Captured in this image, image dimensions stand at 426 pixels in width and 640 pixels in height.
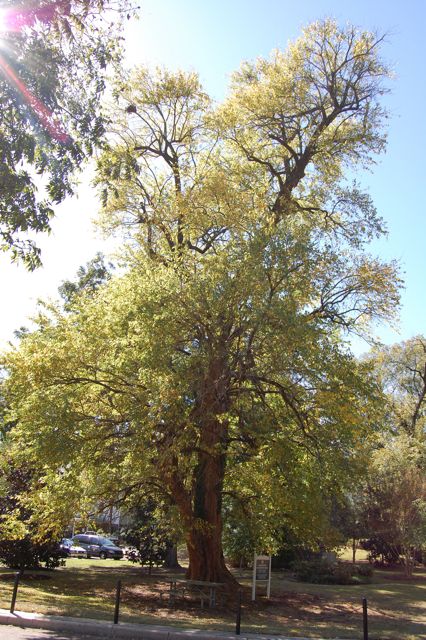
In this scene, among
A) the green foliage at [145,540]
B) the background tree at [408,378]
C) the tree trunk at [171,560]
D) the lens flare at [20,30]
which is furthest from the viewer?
the background tree at [408,378]

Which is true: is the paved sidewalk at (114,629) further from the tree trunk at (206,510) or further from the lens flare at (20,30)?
the lens flare at (20,30)

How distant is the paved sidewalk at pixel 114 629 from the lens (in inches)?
427

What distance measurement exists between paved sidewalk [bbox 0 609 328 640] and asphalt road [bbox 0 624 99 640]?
25 cm

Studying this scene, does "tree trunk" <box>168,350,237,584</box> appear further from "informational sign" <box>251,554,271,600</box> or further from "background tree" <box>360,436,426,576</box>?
"background tree" <box>360,436,426,576</box>

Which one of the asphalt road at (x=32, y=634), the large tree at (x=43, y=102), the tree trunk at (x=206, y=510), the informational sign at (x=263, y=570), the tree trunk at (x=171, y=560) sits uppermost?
the large tree at (x=43, y=102)

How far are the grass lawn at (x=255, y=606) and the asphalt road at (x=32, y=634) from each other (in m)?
1.75

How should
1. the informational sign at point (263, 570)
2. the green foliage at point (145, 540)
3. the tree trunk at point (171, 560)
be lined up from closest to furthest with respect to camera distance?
the informational sign at point (263, 570)
the green foliage at point (145, 540)
the tree trunk at point (171, 560)

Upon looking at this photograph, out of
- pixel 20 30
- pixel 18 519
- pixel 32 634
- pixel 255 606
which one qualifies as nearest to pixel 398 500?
pixel 255 606

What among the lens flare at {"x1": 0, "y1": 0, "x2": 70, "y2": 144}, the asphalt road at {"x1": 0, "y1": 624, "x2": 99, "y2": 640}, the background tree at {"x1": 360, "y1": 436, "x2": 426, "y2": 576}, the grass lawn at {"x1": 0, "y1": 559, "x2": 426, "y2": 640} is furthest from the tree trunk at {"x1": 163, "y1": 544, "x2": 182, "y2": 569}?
the lens flare at {"x1": 0, "y1": 0, "x2": 70, "y2": 144}

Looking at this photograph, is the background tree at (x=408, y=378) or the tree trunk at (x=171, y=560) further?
the background tree at (x=408, y=378)

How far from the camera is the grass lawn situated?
12.8 metres

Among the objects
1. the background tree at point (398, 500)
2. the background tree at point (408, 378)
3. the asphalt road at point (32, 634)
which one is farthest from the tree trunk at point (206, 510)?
the background tree at point (408, 378)

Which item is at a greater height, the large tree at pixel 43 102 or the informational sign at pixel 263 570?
the large tree at pixel 43 102

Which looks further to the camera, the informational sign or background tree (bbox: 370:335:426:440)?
background tree (bbox: 370:335:426:440)
